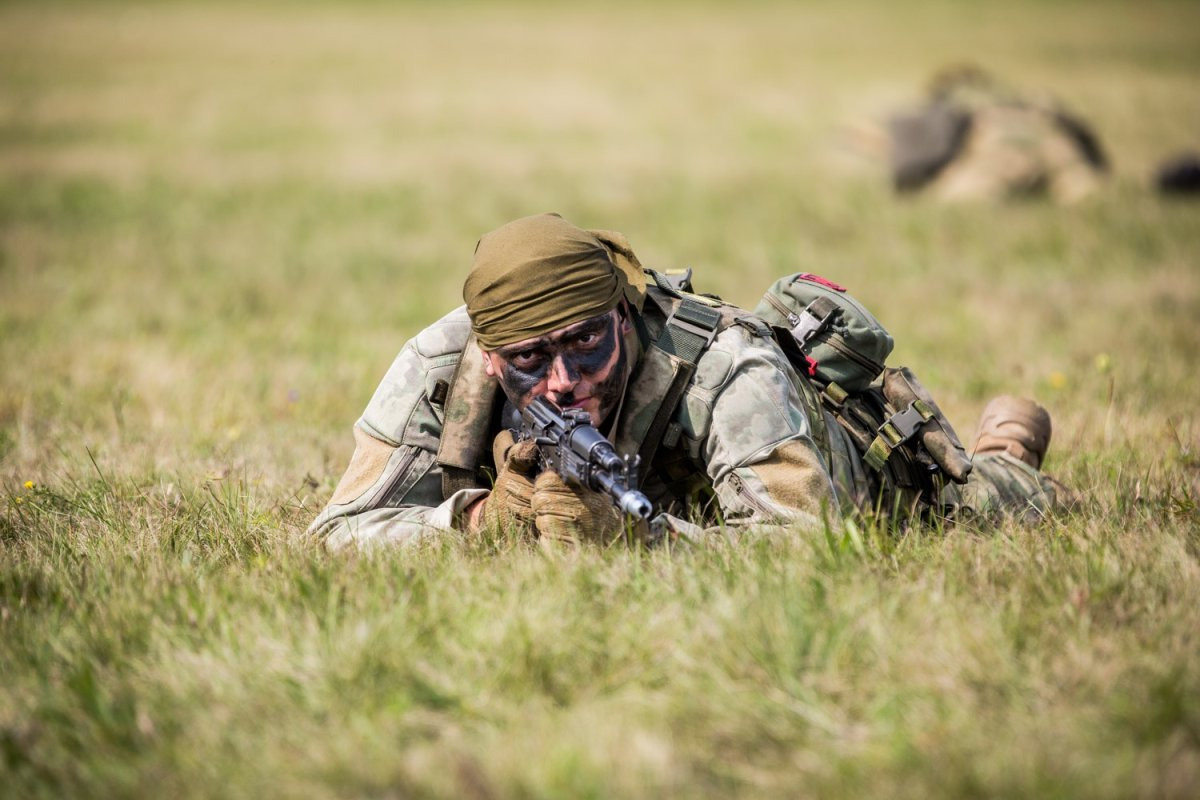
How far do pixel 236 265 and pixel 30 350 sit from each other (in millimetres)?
3581

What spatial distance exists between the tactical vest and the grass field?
0.47 m

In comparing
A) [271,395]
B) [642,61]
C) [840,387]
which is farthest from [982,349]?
[642,61]

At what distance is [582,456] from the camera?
3.92m

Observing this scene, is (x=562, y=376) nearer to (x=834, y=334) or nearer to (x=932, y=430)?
(x=834, y=334)

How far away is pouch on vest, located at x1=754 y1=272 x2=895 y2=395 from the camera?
4.67 metres

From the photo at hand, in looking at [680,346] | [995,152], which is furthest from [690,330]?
[995,152]

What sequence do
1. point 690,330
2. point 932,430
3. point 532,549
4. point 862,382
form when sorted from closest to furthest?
point 532,549
point 690,330
point 932,430
point 862,382

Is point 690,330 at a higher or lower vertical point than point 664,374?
higher

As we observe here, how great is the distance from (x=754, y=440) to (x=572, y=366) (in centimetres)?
67

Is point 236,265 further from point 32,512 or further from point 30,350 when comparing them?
point 32,512

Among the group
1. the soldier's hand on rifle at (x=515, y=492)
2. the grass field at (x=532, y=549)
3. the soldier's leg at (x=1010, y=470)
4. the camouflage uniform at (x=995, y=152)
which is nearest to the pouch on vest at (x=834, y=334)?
the soldier's leg at (x=1010, y=470)

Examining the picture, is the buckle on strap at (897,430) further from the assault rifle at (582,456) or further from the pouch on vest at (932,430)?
the assault rifle at (582,456)

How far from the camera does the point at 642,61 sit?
3250 centimetres

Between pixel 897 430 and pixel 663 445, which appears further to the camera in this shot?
pixel 897 430
